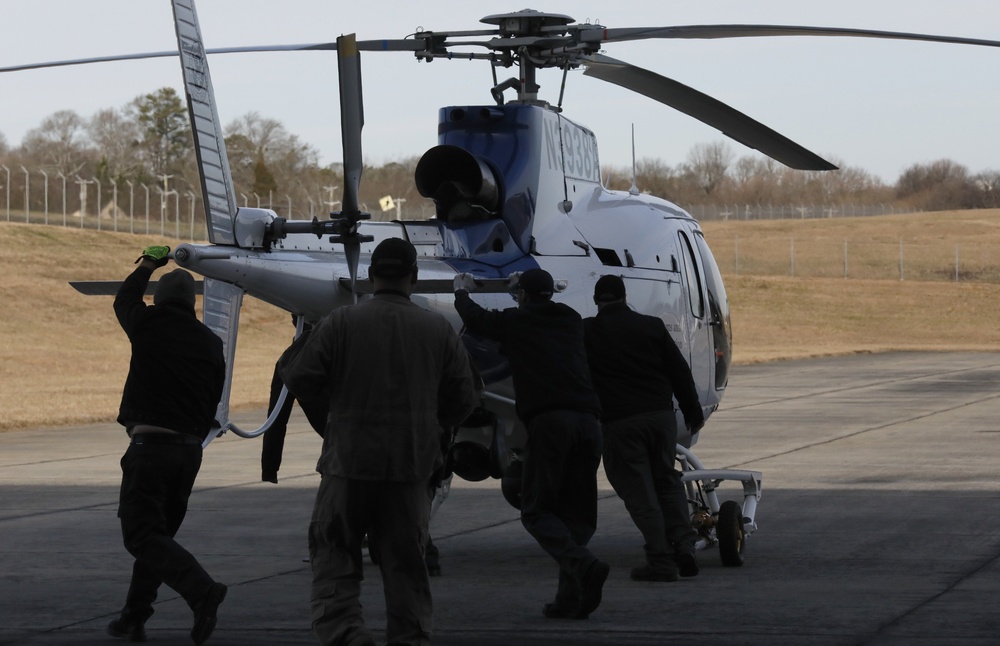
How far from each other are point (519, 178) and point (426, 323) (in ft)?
12.5

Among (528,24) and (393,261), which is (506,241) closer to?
(528,24)

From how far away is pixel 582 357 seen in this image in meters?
8.78

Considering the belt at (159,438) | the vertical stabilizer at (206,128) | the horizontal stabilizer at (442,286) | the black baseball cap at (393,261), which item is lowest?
the belt at (159,438)

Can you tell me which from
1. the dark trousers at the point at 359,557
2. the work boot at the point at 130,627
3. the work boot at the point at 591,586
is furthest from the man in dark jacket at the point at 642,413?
the work boot at the point at 130,627

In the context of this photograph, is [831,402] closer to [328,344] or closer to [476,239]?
[476,239]

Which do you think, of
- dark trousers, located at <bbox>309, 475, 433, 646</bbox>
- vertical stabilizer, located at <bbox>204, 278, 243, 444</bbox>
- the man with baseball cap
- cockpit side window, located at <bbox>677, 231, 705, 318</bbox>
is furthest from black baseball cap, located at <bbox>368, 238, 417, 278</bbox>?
cockpit side window, located at <bbox>677, 231, 705, 318</bbox>

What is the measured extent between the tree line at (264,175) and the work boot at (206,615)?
67482 millimetres

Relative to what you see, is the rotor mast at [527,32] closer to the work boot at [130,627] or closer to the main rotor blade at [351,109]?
the main rotor blade at [351,109]

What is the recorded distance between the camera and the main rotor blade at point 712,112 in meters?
10.8

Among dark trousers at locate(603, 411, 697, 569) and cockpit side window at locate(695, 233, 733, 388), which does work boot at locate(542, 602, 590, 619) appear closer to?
dark trousers at locate(603, 411, 697, 569)

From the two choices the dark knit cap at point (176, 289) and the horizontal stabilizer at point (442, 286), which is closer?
the dark knit cap at point (176, 289)

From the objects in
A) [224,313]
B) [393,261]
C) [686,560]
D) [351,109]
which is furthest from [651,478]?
[393,261]

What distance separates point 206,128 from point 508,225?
2.39 m

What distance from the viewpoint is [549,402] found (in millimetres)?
8562
